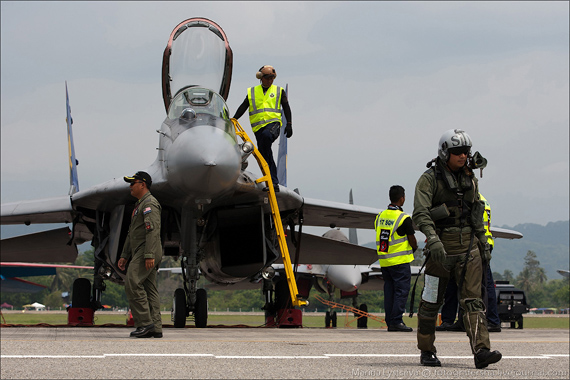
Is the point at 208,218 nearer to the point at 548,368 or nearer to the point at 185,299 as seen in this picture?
the point at 185,299

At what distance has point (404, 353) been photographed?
6562 millimetres

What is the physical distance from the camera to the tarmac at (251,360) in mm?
4809

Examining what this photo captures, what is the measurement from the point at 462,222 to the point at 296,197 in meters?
6.67

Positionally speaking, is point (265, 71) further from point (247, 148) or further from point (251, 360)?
point (251, 360)

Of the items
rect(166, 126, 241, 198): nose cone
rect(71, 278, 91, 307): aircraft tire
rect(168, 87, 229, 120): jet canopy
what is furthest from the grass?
rect(166, 126, 241, 198): nose cone

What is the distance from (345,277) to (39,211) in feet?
46.8

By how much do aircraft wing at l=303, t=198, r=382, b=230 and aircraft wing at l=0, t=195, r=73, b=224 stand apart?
4.39 metres

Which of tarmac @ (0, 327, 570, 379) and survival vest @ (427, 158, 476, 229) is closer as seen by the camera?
tarmac @ (0, 327, 570, 379)

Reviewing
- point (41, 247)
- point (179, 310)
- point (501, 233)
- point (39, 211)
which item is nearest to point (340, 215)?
point (501, 233)

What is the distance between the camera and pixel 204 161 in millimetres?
9164

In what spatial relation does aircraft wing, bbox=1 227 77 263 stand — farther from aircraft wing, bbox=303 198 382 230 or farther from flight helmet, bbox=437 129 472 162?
flight helmet, bbox=437 129 472 162

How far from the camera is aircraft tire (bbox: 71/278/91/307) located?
13.1 metres

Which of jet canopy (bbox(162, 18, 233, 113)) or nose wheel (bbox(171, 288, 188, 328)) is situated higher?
jet canopy (bbox(162, 18, 233, 113))

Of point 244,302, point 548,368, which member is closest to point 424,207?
point 548,368
